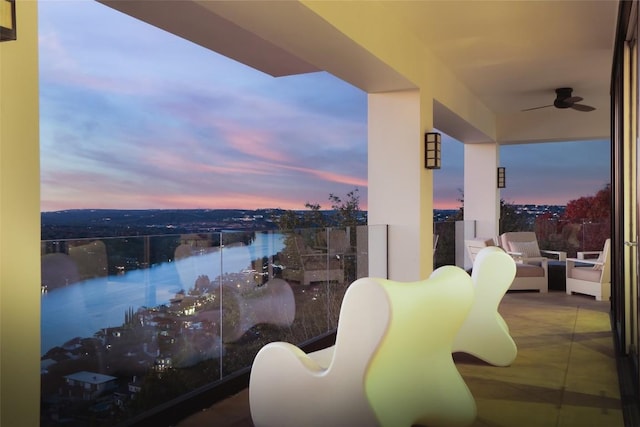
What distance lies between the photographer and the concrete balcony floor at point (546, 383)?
327 cm

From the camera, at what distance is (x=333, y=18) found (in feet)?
12.4

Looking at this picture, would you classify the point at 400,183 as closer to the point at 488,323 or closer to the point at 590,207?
the point at 488,323

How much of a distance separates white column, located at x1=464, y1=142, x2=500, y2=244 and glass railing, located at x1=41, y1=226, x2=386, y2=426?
651 cm

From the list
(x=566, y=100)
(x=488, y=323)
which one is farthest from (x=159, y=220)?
(x=488, y=323)

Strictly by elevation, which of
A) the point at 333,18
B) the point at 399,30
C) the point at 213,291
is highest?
the point at 399,30

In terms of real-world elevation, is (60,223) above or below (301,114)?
below

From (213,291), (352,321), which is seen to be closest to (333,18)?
(213,291)

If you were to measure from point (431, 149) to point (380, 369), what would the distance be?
12.2 ft

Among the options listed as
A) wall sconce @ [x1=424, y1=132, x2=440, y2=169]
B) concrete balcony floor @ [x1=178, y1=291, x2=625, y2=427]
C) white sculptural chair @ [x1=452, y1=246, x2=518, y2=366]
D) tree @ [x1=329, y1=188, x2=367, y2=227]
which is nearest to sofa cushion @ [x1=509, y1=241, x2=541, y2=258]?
concrete balcony floor @ [x1=178, y1=291, x2=625, y2=427]

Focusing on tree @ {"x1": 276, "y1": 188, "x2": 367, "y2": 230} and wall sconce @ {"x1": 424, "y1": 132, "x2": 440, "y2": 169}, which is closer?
wall sconce @ {"x1": 424, "y1": 132, "x2": 440, "y2": 169}

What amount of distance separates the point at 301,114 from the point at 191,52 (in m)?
2.97

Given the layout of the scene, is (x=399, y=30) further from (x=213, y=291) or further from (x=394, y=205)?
(x=213, y=291)

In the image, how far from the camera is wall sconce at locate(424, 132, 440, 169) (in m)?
5.92

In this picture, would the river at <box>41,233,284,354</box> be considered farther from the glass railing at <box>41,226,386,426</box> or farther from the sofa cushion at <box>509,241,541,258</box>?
the sofa cushion at <box>509,241,541,258</box>
